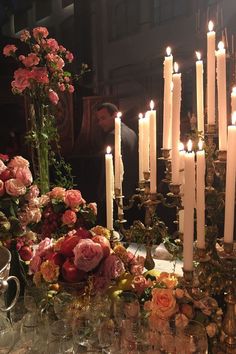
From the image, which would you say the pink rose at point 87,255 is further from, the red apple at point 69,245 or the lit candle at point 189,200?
the lit candle at point 189,200

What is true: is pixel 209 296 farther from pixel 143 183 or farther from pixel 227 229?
pixel 143 183

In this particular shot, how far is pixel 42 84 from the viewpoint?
204 centimetres

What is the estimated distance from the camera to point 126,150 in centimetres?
Result: 254

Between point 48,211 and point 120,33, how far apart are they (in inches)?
55.6

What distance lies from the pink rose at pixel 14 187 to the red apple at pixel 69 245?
0.78 feet

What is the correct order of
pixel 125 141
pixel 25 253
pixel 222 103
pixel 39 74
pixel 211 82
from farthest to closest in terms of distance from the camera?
pixel 125 141
pixel 39 74
pixel 25 253
pixel 211 82
pixel 222 103

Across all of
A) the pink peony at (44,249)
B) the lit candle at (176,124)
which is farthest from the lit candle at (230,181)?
the pink peony at (44,249)

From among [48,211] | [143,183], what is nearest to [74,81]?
[48,211]

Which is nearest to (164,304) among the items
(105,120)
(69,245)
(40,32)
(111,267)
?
(111,267)

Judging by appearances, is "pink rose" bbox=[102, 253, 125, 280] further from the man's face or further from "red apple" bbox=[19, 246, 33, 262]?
the man's face

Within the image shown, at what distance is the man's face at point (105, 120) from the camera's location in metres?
2.62

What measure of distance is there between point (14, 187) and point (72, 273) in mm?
344

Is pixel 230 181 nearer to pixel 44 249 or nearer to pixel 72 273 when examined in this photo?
pixel 72 273

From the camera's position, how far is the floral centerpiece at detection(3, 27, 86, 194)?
1989 millimetres
